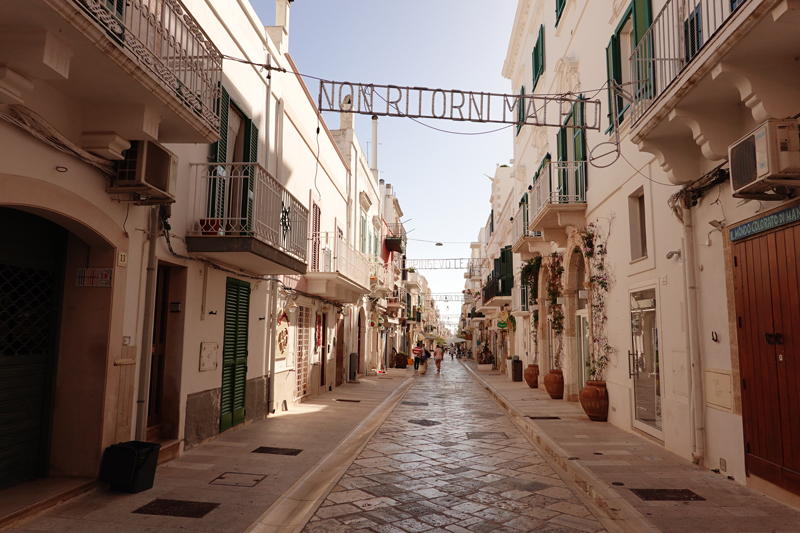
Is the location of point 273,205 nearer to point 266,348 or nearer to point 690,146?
point 266,348

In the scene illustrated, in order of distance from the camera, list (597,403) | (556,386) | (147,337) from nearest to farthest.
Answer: (147,337) → (597,403) → (556,386)

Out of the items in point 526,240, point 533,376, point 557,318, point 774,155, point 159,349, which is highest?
point 526,240

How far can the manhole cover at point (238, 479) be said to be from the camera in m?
6.26

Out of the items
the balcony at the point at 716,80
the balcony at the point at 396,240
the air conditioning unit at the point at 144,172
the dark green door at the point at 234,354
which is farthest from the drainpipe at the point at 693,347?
the balcony at the point at 396,240

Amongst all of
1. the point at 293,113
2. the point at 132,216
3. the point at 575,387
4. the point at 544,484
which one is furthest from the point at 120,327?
the point at 575,387

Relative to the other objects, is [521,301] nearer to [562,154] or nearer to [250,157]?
[562,154]

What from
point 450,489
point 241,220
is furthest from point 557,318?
point 450,489

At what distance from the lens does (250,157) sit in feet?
32.1

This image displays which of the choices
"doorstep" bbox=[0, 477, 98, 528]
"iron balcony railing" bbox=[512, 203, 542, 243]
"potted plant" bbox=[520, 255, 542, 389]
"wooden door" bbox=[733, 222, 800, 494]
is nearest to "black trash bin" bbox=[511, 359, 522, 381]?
"potted plant" bbox=[520, 255, 542, 389]

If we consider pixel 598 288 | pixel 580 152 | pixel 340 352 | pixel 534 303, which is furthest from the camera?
pixel 340 352

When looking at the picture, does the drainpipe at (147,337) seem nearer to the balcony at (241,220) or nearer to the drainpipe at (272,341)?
the balcony at (241,220)

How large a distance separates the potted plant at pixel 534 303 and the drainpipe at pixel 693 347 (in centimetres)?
1109

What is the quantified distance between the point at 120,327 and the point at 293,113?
7878mm

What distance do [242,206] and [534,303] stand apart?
13.2m
